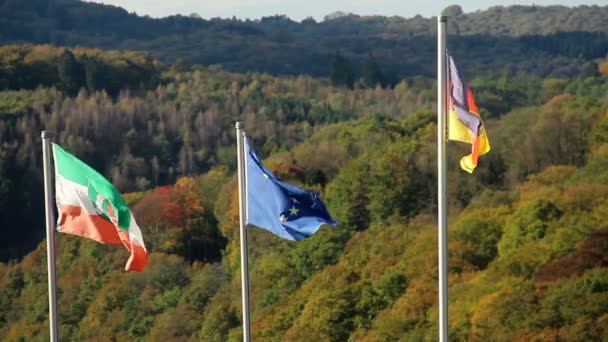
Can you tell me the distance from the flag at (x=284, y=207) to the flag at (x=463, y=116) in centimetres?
289

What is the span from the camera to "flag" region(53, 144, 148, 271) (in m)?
30.1

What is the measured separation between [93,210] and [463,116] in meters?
7.04

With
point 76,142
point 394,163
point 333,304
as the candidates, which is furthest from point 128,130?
point 333,304

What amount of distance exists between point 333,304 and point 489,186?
29872 millimetres

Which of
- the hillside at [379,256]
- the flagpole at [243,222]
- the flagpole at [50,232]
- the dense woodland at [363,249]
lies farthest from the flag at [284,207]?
the dense woodland at [363,249]

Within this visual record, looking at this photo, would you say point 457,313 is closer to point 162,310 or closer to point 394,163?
point 162,310

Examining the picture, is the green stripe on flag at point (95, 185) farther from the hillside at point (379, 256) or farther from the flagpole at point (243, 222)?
the hillside at point (379, 256)

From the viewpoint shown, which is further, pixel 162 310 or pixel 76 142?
pixel 76 142

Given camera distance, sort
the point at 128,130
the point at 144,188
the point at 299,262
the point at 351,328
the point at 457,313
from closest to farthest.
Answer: the point at 457,313, the point at 351,328, the point at 299,262, the point at 144,188, the point at 128,130

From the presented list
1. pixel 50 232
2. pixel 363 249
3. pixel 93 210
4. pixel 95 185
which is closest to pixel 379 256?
pixel 363 249

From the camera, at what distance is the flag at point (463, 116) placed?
30312 mm

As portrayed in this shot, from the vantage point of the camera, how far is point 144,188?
6457 inches

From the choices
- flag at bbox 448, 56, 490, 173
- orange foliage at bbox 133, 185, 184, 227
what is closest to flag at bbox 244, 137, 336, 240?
flag at bbox 448, 56, 490, 173

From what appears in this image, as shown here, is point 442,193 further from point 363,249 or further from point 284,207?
point 363,249
